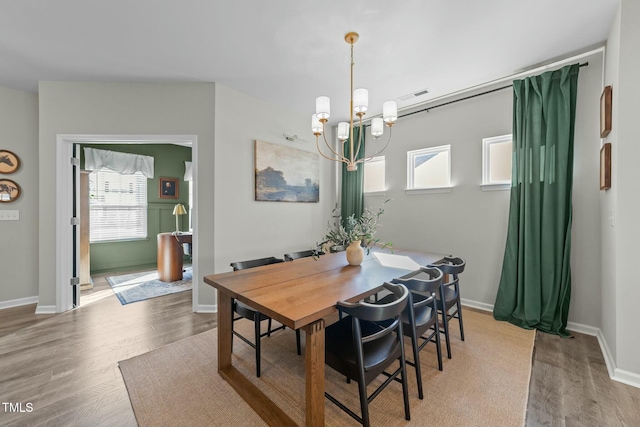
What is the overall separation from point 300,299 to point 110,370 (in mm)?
1745

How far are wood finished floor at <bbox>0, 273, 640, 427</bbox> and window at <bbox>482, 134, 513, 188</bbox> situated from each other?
1727mm

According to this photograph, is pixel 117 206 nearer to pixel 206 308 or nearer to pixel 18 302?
pixel 18 302

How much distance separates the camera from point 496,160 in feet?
10.7

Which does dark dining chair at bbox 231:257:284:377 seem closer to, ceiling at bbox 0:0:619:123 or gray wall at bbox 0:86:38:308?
ceiling at bbox 0:0:619:123

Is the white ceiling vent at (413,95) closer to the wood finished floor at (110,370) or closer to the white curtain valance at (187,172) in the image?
the wood finished floor at (110,370)

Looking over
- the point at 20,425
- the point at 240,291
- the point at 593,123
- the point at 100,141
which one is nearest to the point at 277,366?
the point at 240,291

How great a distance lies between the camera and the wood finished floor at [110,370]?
1624 mm

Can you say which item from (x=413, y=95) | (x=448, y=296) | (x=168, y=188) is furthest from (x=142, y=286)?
(x=413, y=95)

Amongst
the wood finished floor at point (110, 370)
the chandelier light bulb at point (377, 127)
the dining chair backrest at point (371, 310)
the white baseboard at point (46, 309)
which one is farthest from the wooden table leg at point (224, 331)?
the white baseboard at point (46, 309)

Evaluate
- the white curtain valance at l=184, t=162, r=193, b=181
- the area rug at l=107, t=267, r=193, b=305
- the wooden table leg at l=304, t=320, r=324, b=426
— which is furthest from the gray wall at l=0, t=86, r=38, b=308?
the wooden table leg at l=304, t=320, r=324, b=426

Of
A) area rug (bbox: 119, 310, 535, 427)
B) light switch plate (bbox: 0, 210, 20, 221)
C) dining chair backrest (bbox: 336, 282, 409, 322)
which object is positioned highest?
light switch plate (bbox: 0, 210, 20, 221)

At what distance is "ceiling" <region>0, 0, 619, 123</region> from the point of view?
2002 mm

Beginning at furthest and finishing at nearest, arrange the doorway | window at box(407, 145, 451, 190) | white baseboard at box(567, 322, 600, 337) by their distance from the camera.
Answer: window at box(407, 145, 451, 190)
the doorway
white baseboard at box(567, 322, 600, 337)

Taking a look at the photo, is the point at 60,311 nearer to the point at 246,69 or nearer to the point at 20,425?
the point at 20,425
